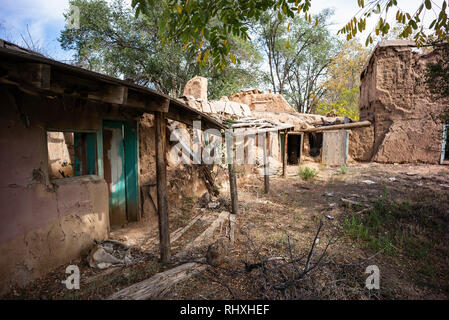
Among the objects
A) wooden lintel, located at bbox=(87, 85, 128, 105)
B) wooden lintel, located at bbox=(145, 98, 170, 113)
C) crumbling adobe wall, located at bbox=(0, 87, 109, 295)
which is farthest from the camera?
wooden lintel, located at bbox=(145, 98, 170, 113)

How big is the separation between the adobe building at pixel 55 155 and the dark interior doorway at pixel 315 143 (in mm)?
13866

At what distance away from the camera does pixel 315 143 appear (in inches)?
690

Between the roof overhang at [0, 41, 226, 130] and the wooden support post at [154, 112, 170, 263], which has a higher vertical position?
the roof overhang at [0, 41, 226, 130]

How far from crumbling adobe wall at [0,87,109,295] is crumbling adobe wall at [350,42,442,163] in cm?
1346

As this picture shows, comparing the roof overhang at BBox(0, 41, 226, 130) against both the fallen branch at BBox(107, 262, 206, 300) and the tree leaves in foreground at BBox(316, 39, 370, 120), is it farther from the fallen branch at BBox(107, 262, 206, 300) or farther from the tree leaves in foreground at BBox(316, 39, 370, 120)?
the tree leaves in foreground at BBox(316, 39, 370, 120)

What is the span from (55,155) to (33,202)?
247 cm

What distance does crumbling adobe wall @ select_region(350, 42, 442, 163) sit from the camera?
10781 millimetres

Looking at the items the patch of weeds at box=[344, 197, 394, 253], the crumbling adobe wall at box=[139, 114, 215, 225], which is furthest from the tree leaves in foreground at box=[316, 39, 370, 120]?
the crumbling adobe wall at box=[139, 114, 215, 225]

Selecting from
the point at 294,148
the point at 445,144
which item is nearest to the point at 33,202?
the point at 445,144

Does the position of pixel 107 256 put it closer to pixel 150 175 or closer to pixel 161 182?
pixel 161 182

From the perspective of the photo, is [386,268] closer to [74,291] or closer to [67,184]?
[74,291]

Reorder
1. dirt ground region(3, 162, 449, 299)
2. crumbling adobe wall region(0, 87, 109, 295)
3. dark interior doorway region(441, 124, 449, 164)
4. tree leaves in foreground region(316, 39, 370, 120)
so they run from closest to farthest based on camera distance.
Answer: crumbling adobe wall region(0, 87, 109, 295) → dirt ground region(3, 162, 449, 299) → dark interior doorway region(441, 124, 449, 164) → tree leaves in foreground region(316, 39, 370, 120)

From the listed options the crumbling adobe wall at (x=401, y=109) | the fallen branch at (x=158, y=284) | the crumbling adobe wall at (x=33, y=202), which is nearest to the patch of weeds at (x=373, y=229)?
the fallen branch at (x=158, y=284)

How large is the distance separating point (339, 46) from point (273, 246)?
25169 mm
